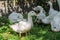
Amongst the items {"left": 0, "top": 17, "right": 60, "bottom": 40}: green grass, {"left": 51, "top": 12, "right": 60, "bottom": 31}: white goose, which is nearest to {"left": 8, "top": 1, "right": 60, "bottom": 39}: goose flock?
{"left": 51, "top": 12, "right": 60, "bottom": 31}: white goose

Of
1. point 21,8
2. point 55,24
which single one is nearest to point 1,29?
point 55,24

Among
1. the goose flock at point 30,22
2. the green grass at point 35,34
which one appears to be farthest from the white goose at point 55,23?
the green grass at point 35,34

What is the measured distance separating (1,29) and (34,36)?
114cm

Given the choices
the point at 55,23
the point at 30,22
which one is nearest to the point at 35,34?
the point at 30,22

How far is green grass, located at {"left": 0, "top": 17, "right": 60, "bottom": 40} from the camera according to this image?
22.8ft

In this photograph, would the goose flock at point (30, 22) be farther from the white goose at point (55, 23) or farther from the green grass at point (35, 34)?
the green grass at point (35, 34)

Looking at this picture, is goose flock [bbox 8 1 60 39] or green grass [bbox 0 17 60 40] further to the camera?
goose flock [bbox 8 1 60 39]

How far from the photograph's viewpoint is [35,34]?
7266 mm

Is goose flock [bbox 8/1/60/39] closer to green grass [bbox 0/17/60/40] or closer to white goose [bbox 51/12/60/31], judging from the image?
white goose [bbox 51/12/60/31]

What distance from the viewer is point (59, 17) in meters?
7.73

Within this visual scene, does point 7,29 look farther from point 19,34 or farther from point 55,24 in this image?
point 55,24

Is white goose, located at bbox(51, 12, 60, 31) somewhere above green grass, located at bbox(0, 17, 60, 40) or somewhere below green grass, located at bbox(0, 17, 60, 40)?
above

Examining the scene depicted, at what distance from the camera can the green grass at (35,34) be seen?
6.95 m

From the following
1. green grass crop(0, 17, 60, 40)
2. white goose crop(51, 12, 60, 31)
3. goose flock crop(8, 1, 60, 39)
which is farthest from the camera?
white goose crop(51, 12, 60, 31)
